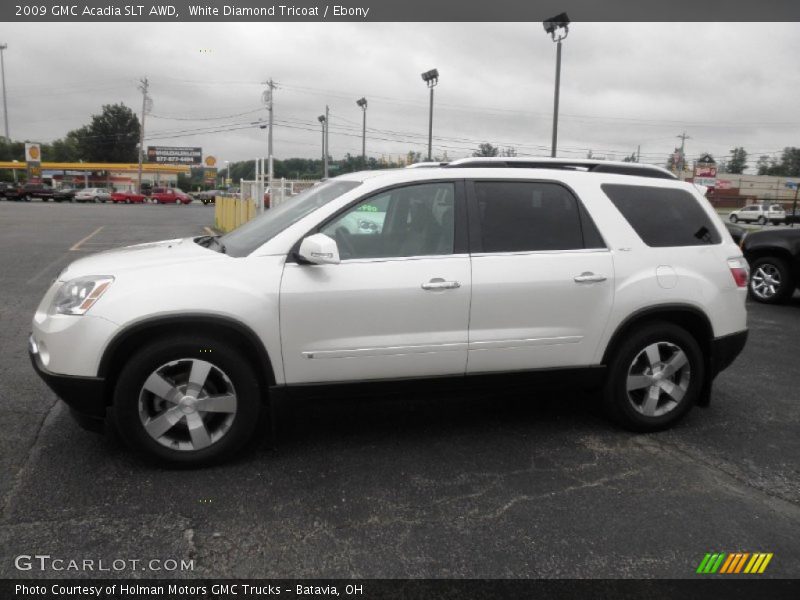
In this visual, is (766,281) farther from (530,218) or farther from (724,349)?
(530,218)

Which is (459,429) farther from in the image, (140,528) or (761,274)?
(761,274)

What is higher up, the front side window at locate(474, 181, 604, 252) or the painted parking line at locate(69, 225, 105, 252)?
the front side window at locate(474, 181, 604, 252)

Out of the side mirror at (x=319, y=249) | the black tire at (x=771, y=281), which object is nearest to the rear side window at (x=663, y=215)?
the side mirror at (x=319, y=249)

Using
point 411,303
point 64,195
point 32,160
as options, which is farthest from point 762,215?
point 32,160

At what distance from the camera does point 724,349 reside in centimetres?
454

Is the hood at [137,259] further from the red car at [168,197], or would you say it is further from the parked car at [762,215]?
the red car at [168,197]

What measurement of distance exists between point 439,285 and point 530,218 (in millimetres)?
835

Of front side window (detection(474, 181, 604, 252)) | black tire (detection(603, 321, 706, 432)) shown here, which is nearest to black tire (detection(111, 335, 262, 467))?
front side window (detection(474, 181, 604, 252))

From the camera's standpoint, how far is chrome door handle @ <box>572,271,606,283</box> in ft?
13.5

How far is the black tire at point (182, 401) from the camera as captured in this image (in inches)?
139

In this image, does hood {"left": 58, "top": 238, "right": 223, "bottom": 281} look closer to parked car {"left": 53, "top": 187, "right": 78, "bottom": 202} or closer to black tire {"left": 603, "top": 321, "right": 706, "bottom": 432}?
black tire {"left": 603, "top": 321, "right": 706, "bottom": 432}

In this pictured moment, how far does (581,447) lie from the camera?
4.20 m

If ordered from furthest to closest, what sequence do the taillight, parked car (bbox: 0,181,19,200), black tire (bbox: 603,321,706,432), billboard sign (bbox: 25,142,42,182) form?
billboard sign (bbox: 25,142,42,182)
parked car (bbox: 0,181,19,200)
the taillight
black tire (bbox: 603,321,706,432)

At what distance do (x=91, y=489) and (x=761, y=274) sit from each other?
32.9 ft
